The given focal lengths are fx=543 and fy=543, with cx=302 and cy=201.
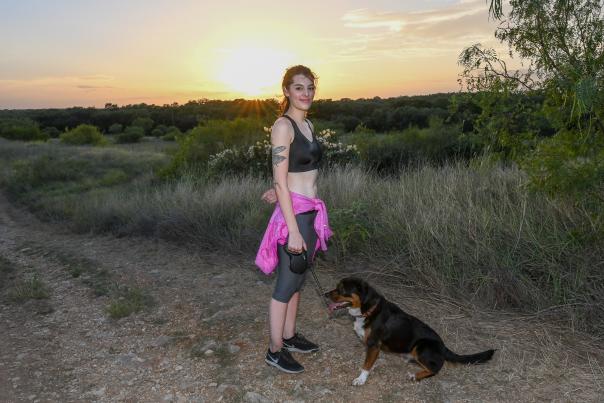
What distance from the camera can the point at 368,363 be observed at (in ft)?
12.6

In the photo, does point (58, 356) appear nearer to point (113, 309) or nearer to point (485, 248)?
point (113, 309)

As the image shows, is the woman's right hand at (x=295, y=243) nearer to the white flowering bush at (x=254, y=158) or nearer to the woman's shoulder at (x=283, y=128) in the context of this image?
the woman's shoulder at (x=283, y=128)

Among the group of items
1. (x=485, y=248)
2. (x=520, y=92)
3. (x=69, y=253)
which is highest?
(x=520, y=92)

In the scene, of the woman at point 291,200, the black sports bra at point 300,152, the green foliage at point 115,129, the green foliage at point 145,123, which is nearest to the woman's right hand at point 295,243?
the woman at point 291,200

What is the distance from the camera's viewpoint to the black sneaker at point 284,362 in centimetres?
406

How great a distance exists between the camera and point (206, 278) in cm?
654

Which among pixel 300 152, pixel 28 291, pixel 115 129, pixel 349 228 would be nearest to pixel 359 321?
pixel 300 152

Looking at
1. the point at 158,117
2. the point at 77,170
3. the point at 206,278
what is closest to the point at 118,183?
the point at 77,170

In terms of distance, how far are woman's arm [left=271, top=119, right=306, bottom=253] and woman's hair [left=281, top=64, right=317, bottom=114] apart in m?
0.30

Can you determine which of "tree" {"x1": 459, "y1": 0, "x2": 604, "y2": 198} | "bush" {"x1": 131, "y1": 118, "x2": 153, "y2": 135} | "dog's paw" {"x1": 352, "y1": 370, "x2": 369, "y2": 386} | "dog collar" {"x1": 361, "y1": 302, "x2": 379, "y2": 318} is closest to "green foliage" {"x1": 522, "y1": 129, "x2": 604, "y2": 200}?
"tree" {"x1": 459, "y1": 0, "x2": 604, "y2": 198}

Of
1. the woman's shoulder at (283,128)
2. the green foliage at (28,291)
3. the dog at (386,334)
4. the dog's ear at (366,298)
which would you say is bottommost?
the green foliage at (28,291)

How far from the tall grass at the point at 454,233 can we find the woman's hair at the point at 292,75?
2499 millimetres

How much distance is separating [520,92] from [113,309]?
4585mm

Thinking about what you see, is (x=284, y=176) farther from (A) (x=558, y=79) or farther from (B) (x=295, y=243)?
(A) (x=558, y=79)
